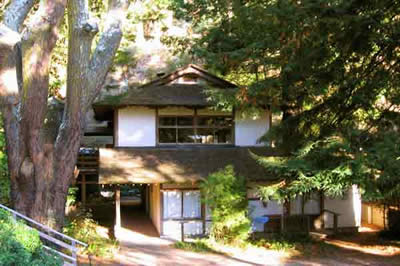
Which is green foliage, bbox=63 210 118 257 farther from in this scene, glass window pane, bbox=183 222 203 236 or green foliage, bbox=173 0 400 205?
green foliage, bbox=173 0 400 205

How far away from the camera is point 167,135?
61.4 feet

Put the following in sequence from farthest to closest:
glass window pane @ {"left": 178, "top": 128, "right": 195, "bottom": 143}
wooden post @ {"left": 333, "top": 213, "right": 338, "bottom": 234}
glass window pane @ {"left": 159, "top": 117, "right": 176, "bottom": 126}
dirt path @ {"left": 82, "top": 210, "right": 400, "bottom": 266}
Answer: glass window pane @ {"left": 178, "top": 128, "right": 195, "bottom": 143}, wooden post @ {"left": 333, "top": 213, "right": 338, "bottom": 234}, glass window pane @ {"left": 159, "top": 117, "right": 176, "bottom": 126}, dirt path @ {"left": 82, "top": 210, "right": 400, "bottom": 266}

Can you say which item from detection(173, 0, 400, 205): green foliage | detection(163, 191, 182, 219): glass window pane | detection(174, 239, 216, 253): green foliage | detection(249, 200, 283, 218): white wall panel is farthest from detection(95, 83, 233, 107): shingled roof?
detection(174, 239, 216, 253): green foliage

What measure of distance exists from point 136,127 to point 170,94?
6.39 ft

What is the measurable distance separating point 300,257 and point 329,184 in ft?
14.8

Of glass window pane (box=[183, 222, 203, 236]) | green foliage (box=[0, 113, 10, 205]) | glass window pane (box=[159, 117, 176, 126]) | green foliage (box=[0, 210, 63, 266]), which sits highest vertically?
glass window pane (box=[159, 117, 176, 126])

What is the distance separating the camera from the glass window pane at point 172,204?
1748 centimetres

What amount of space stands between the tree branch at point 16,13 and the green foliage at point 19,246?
142 inches

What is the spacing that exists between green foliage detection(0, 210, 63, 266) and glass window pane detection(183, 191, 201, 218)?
33.8 ft

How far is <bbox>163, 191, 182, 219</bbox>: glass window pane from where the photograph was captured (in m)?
17.5

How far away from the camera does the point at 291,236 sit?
57.5 ft

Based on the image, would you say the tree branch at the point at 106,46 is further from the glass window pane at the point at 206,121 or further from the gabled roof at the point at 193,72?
the glass window pane at the point at 206,121

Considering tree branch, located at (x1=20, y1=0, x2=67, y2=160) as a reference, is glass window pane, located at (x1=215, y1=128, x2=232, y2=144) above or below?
below

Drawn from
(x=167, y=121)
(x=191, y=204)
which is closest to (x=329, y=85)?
(x=191, y=204)
